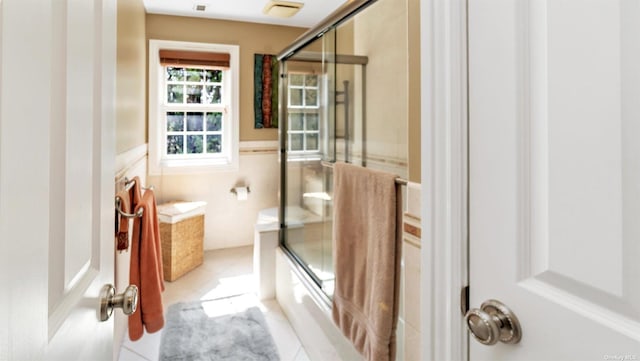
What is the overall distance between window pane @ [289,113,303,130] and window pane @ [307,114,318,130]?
111mm

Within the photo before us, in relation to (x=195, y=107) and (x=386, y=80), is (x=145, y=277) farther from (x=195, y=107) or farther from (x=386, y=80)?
(x=195, y=107)

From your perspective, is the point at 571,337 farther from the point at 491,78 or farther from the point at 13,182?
the point at 13,182

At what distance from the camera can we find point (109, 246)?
879 mm

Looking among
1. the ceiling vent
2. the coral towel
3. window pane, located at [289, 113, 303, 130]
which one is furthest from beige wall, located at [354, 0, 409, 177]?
the ceiling vent

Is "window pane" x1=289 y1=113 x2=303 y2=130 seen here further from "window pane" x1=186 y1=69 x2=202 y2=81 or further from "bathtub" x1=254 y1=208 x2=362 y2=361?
"window pane" x1=186 y1=69 x2=202 y2=81

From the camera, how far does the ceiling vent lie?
325 cm

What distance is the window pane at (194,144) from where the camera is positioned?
3889 millimetres

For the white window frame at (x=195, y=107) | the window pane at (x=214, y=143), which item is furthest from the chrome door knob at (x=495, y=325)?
the window pane at (x=214, y=143)

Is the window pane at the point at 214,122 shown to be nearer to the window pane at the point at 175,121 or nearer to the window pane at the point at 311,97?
the window pane at the point at 175,121

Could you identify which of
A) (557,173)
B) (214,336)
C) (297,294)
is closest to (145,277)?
(214,336)

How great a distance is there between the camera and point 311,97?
249 centimetres

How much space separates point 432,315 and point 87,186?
78 centimetres

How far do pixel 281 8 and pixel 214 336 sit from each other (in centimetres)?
268

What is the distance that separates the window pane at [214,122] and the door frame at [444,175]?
3322mm
